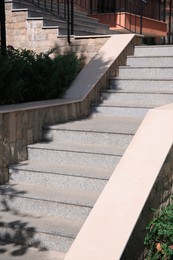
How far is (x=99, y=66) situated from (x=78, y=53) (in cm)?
73

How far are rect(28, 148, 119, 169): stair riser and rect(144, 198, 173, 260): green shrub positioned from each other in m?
1.12

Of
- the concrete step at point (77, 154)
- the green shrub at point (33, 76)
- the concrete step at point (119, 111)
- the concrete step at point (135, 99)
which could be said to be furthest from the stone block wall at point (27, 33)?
the concrete step at point (77, 154)

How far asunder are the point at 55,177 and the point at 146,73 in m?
3.15

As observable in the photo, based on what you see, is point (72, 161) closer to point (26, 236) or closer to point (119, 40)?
point (26, 236)

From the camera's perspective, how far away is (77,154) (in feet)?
15.8

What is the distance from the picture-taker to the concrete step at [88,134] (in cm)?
505

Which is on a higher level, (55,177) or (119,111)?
(119,111)

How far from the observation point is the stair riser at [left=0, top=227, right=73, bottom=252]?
12.6 ft

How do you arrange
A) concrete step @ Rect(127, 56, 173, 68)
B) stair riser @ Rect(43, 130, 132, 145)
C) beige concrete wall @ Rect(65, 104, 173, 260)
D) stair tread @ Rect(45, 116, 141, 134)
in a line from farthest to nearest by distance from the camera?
concrete step @ Rect(127, 56, 173, 68) < stair tread @ Rect(45, 116, 141, 134) < stair riser @ Rect(43, 130, 132, 145) < beige concrete wall @ Rect(65, 104, 173, 260)

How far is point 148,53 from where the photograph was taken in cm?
767

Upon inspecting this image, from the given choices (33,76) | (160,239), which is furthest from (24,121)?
(160,239)

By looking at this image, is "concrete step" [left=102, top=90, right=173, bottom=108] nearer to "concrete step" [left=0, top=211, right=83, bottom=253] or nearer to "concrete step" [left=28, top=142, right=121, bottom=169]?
"concrete step" [left=28, top=142, right=121, bottom=169]

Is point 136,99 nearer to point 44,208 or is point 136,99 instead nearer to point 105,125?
point 105,125

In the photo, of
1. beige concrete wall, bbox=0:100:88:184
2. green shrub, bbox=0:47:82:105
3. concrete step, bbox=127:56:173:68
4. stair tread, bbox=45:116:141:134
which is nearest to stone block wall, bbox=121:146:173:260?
stair tread, bbox=45:116:141:134
